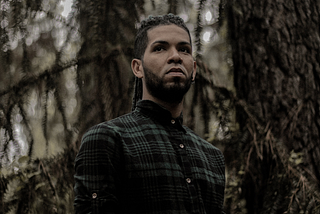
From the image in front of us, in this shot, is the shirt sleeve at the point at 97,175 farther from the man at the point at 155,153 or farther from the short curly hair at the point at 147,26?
the short curly hair at the point at 147,26

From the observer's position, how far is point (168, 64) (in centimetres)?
139

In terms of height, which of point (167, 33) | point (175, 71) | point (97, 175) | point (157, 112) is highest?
point (167, 33)

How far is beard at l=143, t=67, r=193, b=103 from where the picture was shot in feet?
4.49

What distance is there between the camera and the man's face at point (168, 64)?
Result: 54.1 inches

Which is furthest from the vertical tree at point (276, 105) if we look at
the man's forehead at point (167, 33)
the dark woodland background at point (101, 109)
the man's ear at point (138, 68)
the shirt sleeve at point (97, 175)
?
the shirt sleeve at point (97, 175)

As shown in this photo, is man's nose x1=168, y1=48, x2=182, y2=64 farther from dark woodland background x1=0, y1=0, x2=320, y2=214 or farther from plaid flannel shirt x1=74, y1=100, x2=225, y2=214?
dark woodland background x1=0, y1=0, x2=320, y2=214

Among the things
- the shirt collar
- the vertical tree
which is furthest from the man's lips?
the vertical tree

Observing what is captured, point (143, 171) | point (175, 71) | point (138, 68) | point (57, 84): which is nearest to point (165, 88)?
point (175, 71)

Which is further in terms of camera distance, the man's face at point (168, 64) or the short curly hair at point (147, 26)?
the short curly hair at point (147, 26)

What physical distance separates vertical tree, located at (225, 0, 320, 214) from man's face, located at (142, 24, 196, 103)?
0.99m

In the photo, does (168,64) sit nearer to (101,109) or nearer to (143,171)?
(143,171)

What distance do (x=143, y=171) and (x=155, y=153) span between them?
93mm

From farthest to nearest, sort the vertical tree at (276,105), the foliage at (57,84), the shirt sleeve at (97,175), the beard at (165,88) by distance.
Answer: the vertical tree at (276,105) < the foliage at (57,84) < the beard at (165,88) < the shirt sleeve at (97,175)

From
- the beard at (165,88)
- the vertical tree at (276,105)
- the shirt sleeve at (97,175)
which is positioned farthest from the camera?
the vertical tree at (276,105)
